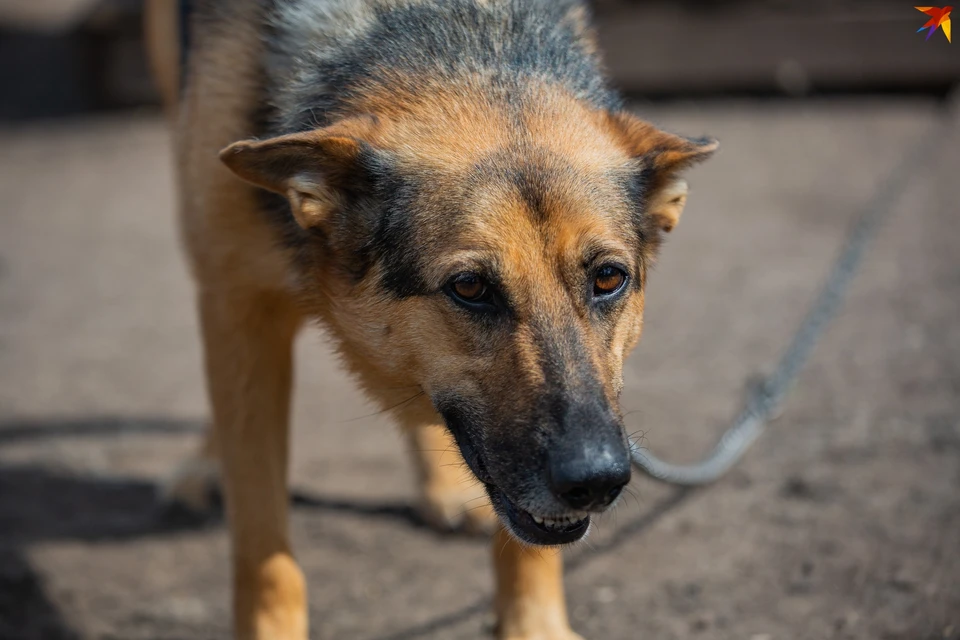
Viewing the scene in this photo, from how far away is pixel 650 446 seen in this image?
4.87 meters

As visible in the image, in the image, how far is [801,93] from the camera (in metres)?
9.88

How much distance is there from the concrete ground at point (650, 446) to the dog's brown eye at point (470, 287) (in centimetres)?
87

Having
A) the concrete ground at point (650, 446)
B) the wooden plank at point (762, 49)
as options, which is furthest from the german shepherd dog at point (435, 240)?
the wooden plank at point (762, 49)

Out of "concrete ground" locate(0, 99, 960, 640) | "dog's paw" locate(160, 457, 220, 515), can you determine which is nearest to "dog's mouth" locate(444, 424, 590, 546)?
"concrete ground" locate(0, 99, 960, 640)

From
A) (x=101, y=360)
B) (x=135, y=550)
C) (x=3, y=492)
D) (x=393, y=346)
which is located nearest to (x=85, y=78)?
(x=101, y=360)

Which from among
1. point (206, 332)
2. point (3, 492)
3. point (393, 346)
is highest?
point (393, 346)

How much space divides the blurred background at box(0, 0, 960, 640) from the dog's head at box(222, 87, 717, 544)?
1.29 m

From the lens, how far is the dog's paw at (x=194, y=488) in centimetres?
464

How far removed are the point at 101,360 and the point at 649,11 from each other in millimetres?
6288

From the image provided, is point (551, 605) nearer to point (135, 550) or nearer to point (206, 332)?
point (206, 332)

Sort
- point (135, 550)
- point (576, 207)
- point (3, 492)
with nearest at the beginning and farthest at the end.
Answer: point (576, 207)
point (135, 550)
point (3, 492)

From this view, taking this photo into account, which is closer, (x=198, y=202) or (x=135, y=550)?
(x=198, y=202)

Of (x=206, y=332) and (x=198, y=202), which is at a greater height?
(x=198, y=202)

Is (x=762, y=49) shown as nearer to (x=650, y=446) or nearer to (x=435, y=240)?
(x=650, y=446)
